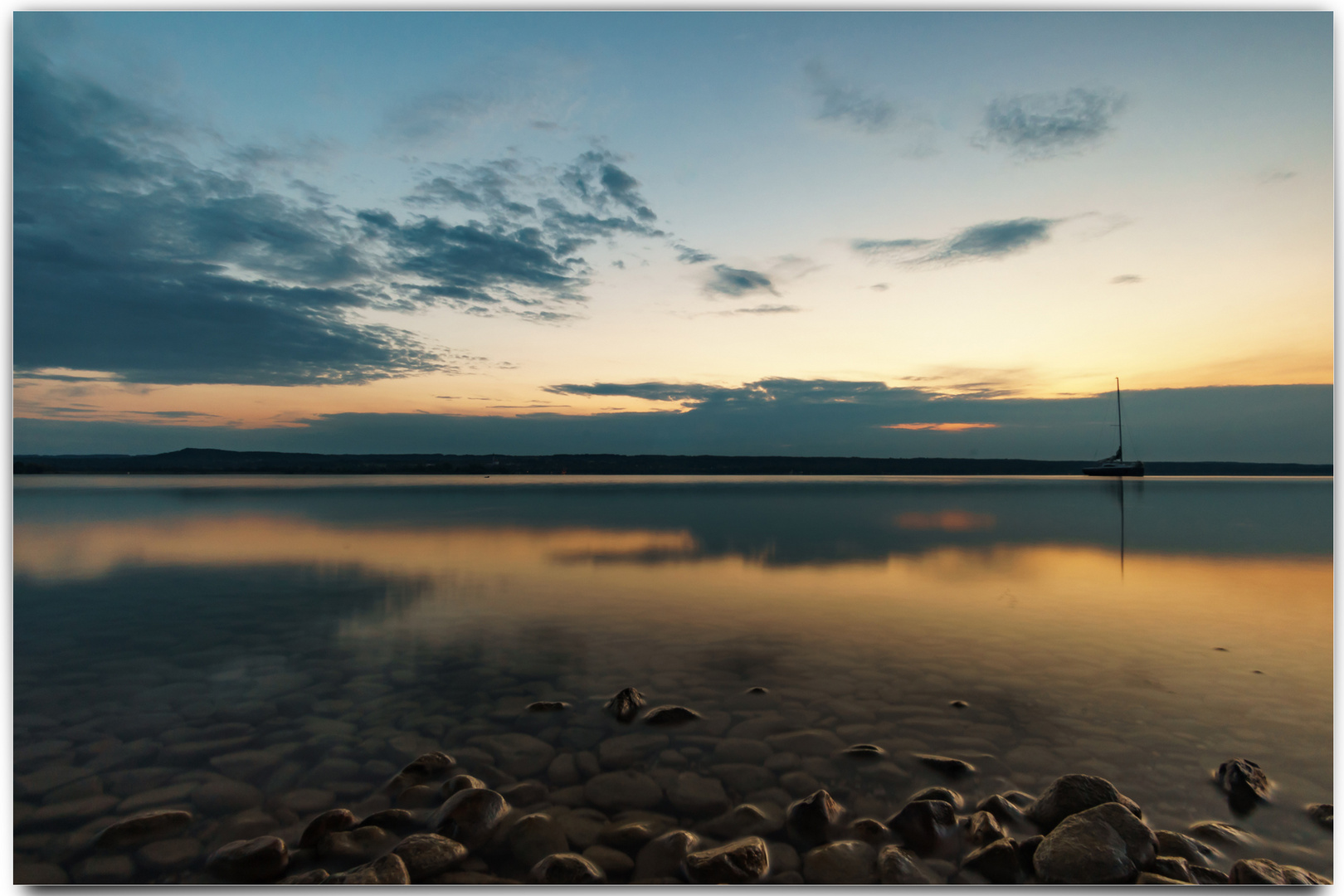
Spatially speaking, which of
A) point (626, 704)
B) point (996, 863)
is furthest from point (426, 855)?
point (996, 863)

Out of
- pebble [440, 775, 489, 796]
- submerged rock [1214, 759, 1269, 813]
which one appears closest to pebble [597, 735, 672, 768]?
pebble [440, 775, 489, 796]

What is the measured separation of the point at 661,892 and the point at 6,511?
6374 mm

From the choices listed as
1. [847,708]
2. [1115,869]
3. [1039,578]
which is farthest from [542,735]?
[1039,578]

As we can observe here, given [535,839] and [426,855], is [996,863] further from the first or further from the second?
[426,855]

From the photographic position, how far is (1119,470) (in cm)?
10156

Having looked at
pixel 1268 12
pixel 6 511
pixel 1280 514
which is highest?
pixel 1268 12

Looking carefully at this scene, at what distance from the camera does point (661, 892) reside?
3965mm

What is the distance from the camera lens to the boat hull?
334ft

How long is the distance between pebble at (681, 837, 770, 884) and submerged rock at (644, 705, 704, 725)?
6.28 ft

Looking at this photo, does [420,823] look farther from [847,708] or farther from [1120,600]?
[1120,600]

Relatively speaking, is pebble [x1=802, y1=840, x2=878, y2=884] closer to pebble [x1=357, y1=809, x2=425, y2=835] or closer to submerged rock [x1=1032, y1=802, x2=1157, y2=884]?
submerged rock [x1=1032, y1=802, x2=1157, y2=884]

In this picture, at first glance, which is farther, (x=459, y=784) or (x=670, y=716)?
(x=670, y=716)

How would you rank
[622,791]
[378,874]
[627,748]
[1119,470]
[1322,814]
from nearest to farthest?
[378,874] < [1322,814] < [622,791] < [627,748] < [1119,470]

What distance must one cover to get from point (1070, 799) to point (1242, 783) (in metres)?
1.60
